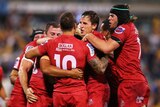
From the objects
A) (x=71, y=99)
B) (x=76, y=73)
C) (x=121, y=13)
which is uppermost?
→ (x=121, y=13)

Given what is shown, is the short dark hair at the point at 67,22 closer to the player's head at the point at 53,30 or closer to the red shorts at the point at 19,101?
the player's head at the point at 53,30

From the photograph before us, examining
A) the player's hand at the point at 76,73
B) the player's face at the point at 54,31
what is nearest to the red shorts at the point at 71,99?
the player's hand at the point at 76,73

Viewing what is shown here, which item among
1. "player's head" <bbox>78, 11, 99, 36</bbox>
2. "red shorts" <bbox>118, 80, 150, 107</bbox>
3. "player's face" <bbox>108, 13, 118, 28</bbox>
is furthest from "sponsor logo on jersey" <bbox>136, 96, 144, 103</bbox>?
"player's head" <bbox>78, 11, 99, 36</bbox>

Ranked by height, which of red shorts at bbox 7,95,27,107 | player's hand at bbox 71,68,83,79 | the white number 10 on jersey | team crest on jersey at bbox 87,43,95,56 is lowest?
red shorts at bbox 7,95,27,107

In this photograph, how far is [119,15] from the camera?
11805 mm

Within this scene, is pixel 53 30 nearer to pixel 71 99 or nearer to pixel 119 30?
pixel 119 30

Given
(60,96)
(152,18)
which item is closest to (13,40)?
(152,18)

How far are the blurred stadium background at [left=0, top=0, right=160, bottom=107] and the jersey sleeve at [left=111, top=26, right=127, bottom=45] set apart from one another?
37.5 ft

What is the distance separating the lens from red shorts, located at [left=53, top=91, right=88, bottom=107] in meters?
11.1

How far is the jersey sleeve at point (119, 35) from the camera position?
11.6m

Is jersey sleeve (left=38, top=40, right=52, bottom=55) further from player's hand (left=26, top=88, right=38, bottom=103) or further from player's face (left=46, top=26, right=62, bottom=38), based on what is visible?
player's face (left=46, top=26, right=62, bottom=38)

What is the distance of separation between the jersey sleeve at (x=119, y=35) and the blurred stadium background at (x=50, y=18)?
11431mm

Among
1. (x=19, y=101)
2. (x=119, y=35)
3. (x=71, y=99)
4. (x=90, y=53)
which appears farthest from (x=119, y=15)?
(x=19, y=101)

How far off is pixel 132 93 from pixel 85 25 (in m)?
1.44
